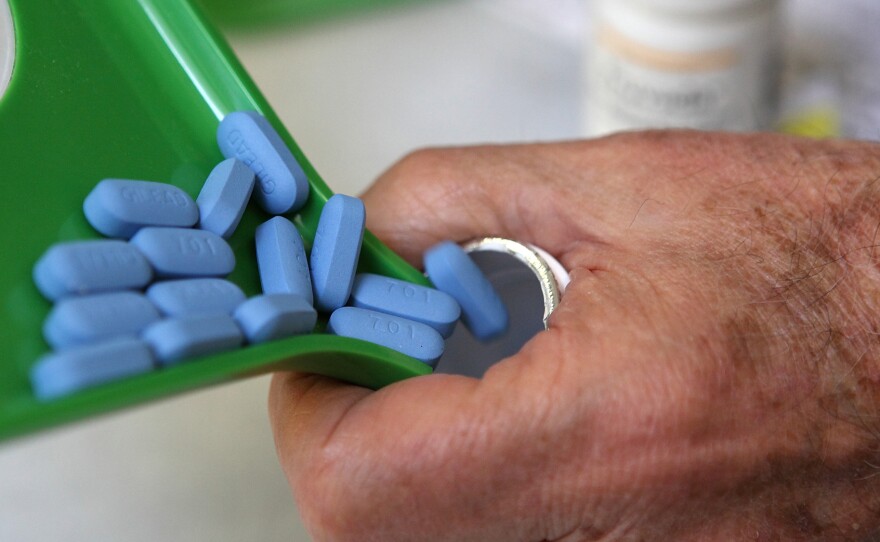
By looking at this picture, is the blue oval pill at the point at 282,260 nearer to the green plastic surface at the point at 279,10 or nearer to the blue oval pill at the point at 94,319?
the blue oval pill at the point at 94,319

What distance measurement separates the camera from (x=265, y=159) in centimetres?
57

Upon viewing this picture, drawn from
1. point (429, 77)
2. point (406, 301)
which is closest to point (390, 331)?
point (406, 301)

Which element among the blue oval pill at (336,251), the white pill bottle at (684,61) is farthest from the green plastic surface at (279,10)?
the blue oval pill at (336,251)

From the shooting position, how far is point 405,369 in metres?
0.54

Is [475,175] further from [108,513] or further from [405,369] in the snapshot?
[108,513]

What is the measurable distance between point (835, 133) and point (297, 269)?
2.29ft

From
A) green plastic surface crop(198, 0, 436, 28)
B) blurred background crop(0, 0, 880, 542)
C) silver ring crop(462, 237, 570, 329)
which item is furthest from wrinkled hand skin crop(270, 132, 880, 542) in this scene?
green plastic surface crop(198, 0, 436, 28)

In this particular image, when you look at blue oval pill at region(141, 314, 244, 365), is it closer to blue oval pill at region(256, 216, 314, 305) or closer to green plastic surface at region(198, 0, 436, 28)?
blue oval pill at region(256, 216, 314, 305)

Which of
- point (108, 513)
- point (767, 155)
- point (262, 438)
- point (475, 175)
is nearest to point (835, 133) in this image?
point (767, 155)

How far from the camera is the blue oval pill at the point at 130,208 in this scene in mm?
497

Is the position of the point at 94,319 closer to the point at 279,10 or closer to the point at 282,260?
the point at 282,260

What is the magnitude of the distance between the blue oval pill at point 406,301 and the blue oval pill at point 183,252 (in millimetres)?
86

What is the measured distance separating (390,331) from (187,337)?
148 mm

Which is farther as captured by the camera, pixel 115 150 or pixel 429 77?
pixel 429 77
